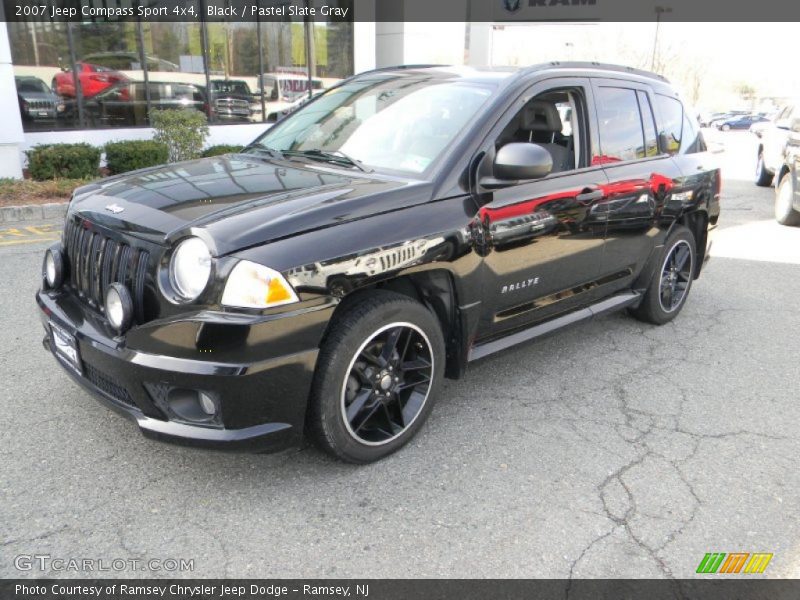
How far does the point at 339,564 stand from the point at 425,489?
2.03 ft

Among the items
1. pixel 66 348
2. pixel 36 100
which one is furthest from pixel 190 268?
pixel 36 100

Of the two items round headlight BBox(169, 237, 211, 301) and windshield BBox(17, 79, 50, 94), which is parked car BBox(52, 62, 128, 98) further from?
round headlight BBox(169, 237, 211, 301)

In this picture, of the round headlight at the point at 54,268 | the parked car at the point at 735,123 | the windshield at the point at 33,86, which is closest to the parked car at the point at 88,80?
the windshield at the point at 33,86

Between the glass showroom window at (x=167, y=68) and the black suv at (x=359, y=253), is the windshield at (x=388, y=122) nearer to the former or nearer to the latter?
the black suv at (x=359, y=253)

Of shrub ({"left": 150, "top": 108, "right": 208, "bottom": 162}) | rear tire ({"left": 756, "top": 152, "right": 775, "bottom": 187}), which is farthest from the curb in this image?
rear tire ({"left": 756, "top": 152, "right": 775, "bottom": 187})

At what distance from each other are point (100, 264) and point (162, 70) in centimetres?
1212

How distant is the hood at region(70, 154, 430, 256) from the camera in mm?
2750

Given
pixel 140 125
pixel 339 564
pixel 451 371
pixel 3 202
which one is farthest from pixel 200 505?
pixel 140 125

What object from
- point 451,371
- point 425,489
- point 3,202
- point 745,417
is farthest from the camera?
point 3,202

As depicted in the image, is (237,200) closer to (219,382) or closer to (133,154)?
(219,382)

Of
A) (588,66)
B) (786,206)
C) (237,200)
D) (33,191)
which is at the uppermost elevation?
(588,66)

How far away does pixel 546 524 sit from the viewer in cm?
284

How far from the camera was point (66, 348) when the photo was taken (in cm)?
312

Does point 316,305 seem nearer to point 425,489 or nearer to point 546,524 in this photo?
point 425,489
